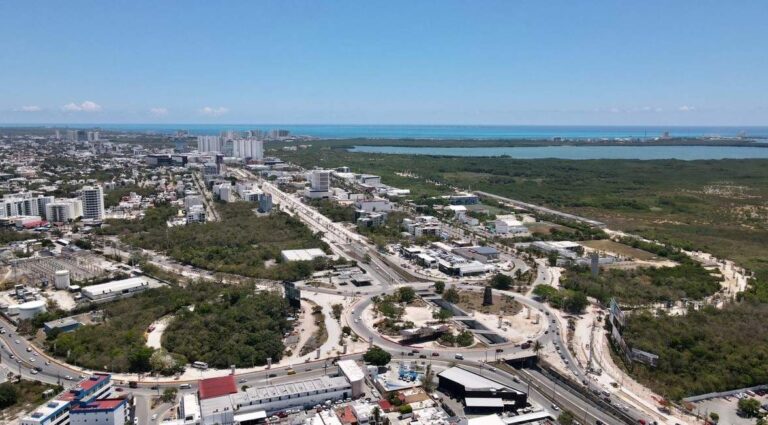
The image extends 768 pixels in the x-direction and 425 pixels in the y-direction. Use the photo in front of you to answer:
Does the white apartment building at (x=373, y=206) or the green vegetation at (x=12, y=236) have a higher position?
the white apartment building at (x=373, y=206)

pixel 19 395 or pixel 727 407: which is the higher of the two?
pixel 19 395

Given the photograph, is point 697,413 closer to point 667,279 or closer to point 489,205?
point 667,279

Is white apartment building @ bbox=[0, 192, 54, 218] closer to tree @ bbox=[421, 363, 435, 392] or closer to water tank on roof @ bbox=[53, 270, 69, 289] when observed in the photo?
water tank on roof @ bbox=[53, 270, 69, 289]

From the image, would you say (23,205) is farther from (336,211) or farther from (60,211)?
(336,211)

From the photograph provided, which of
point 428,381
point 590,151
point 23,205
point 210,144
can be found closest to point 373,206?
point 23,205

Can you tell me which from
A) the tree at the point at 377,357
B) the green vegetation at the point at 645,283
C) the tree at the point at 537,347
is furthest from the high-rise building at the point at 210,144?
the tree at the point at 537,347

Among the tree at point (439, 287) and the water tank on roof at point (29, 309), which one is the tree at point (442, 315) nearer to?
the tree at point (439, 287)
